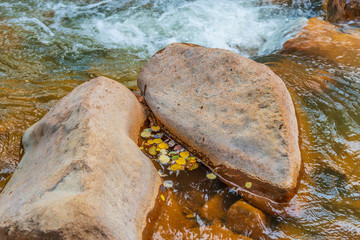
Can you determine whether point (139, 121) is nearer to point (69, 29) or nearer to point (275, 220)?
point (275, 220)

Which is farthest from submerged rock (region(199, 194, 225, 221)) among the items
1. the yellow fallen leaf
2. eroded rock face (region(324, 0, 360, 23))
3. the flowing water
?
eroded rock face (region(324, 0, 360, 23))

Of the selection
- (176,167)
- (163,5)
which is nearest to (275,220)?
(176,167)

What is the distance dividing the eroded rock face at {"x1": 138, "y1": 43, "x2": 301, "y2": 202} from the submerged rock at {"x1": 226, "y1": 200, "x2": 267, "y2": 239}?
23cm

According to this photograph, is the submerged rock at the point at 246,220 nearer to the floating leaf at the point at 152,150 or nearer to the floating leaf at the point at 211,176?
the floating leaf at the point at 211,176

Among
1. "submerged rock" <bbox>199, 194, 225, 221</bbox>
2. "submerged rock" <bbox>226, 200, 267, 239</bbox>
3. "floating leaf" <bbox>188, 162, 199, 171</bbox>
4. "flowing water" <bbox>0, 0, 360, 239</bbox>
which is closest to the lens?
"submerged rock" <bbox>226, 200, 267, 239</bbox>

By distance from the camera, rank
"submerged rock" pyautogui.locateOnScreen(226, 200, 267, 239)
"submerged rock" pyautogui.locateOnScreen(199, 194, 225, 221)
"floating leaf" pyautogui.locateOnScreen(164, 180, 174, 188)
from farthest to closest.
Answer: "floating leaf" pyautogui.locateOnScreen(164, 180, 174, 188) < "submerged rock" pyautogui.locateOnScreen(199, 194, 225, 221) < "submerged rock" pyautogui.locateOnScreen(226, 200, 267, 239)

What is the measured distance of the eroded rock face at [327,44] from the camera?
541 centimetres

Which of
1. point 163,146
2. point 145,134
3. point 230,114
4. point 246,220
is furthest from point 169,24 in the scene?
point 246,220

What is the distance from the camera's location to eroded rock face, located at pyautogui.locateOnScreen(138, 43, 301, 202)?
2.87m

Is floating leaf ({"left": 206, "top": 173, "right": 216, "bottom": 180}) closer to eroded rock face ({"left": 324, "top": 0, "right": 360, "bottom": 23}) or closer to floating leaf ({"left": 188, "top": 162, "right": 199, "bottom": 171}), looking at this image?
floating leaf ({"left": 188, "top": 162, "right": 199, "bottom": 171})

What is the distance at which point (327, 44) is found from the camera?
6.05 metres

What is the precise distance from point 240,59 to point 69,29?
5.27 meters

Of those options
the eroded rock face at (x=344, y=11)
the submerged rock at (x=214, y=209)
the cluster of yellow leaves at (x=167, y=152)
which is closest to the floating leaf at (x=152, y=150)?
the cluster of yellow leaves at (x=167, y=152)

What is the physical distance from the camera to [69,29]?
727 centimetres
